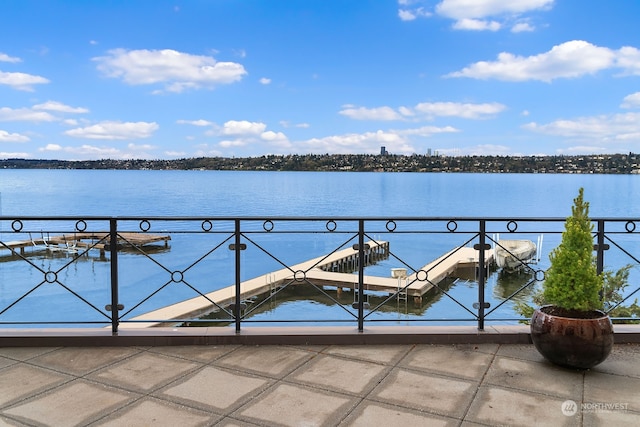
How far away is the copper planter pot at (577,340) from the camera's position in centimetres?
328

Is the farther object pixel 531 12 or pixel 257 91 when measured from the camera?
pixel 257 91

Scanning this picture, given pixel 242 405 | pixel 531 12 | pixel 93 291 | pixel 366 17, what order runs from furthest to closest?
pixel 366 17 → pixel 531 12 → pixel 93 291 → pixel 242 405

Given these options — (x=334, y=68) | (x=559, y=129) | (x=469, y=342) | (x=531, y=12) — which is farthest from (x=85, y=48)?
(x=559, y=129)

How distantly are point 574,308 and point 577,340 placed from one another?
0.26 m

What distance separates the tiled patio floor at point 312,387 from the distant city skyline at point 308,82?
2041 centimetres

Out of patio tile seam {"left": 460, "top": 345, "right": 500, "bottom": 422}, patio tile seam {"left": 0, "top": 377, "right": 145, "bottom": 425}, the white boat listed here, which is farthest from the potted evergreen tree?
the white boat

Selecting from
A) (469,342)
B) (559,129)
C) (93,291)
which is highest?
(559,129)

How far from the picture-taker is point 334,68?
51.7m

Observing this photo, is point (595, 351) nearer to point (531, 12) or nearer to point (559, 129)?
point (531, 12)

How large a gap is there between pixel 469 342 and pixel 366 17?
44.7m

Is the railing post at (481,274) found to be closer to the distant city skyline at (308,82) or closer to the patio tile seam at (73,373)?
the patio tile seam at (73,373)

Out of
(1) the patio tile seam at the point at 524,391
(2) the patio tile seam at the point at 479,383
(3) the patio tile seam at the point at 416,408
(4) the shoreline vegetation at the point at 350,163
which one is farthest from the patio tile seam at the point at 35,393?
(4) the shoreline vegetation at the point at 350,163

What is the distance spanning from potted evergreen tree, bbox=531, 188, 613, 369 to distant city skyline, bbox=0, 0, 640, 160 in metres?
20.0

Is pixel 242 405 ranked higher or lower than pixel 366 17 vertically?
lower
